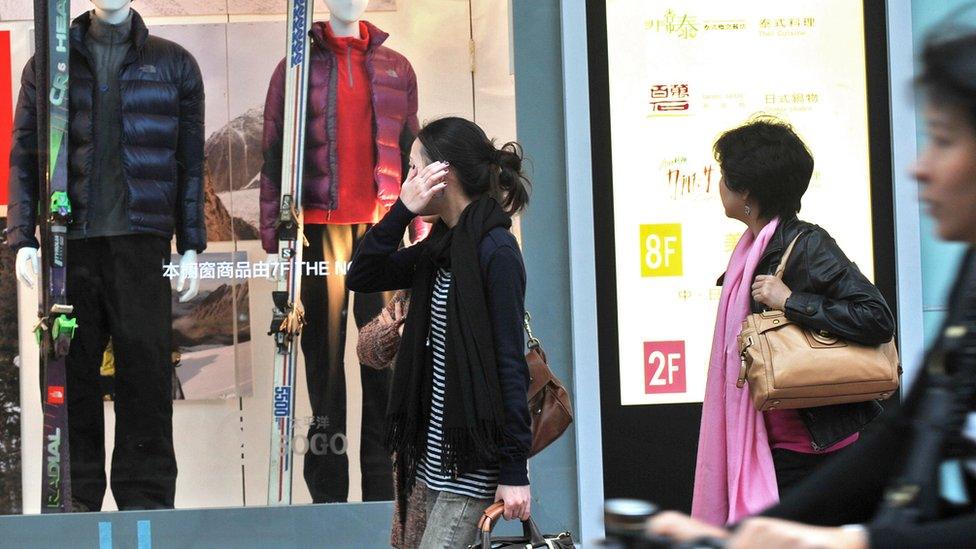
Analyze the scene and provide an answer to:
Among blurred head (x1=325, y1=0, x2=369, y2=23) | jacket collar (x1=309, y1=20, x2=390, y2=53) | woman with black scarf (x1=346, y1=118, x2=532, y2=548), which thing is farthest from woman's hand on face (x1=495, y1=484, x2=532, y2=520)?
blurred head (x1=325, y1=0, x2=369, y2=23)

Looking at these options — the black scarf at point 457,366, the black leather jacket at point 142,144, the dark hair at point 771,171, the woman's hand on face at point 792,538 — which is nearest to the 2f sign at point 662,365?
the dark hair at point 771,171

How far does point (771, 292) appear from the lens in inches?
142

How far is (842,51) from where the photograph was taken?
589 centimetres

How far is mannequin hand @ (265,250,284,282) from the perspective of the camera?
18.5 ft

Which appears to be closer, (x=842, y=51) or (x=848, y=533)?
(x=848, y=533)

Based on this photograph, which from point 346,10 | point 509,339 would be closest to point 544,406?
point 509,339

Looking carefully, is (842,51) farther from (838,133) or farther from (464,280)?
(464,280)

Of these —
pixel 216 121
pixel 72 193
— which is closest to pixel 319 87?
pixel 216 121

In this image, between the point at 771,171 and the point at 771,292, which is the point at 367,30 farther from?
the point at 771,292

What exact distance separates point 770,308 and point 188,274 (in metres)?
3.01

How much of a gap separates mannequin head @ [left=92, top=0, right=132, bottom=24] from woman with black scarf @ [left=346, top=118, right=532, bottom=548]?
2.57 metres

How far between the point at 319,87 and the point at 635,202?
5.36ft

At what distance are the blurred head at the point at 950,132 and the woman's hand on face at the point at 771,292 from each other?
2119 millimetres

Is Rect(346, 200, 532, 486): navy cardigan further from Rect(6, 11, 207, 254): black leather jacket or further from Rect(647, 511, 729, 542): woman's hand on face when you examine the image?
Rect(6, 11, 207, 254): black leather jacket
